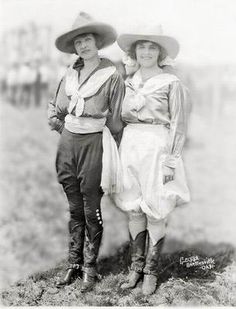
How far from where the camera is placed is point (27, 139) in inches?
207

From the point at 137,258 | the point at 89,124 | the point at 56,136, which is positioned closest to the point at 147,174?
the point at 89,124

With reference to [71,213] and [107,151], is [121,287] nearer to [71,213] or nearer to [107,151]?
[71,213]

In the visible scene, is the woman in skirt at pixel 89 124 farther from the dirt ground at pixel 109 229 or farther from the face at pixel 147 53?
the dirt ground at pixel 109 229

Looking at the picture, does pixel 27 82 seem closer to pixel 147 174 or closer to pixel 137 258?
pixel 147 174

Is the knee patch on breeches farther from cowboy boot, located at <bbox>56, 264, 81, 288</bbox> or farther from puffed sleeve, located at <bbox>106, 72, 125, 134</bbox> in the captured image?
puffed sleeve, located at <bbox>106, 72, 125, 134</bbox>

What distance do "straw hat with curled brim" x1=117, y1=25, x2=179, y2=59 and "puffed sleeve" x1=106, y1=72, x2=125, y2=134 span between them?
242 millimetres

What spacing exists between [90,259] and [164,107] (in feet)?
3.61

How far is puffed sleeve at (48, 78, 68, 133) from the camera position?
3.12 m

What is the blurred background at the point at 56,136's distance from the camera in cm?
352

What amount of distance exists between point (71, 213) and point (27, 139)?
2204mm

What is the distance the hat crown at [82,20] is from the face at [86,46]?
0.26ft

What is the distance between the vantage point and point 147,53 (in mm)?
3062

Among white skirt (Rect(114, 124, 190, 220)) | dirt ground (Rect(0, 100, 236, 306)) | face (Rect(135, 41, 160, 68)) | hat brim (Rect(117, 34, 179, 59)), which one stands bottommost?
dirt ground (Rect(0, 100, 236, 306))
